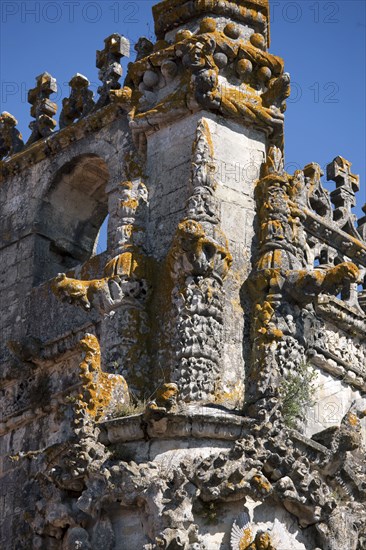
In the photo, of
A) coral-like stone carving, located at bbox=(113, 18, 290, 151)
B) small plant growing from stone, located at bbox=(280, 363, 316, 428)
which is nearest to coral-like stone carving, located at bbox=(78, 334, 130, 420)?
small plant growing from stone, located at bbox=(280, 363, 316, 428)

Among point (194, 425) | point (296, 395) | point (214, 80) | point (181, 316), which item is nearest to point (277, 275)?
point (181, 316)

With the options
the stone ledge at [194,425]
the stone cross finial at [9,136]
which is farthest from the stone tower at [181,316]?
the stone cross finial at [9,136]

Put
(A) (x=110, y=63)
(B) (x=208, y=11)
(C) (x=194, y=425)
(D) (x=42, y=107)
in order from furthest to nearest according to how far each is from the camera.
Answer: (D) (x=42, y=107)
(A) (x=110, y=63)
(B) (x=208, y=11)
(C) (x=194, y=425)

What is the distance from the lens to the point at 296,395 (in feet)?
61.0

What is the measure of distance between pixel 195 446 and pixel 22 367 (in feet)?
12.0

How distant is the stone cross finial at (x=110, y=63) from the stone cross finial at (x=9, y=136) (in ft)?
4.92

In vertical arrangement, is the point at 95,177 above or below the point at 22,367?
above

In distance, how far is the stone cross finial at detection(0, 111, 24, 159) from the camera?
23.0m

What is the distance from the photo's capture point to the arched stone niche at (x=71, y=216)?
2197 cm

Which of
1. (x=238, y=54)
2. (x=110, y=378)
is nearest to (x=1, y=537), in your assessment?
(x=110, y=378)

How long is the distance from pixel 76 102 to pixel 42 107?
0.73 meters

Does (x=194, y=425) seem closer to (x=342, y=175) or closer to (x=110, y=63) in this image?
(x=110, y=63)

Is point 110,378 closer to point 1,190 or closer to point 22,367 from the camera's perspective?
point 22,367

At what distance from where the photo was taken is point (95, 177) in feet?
72.3
